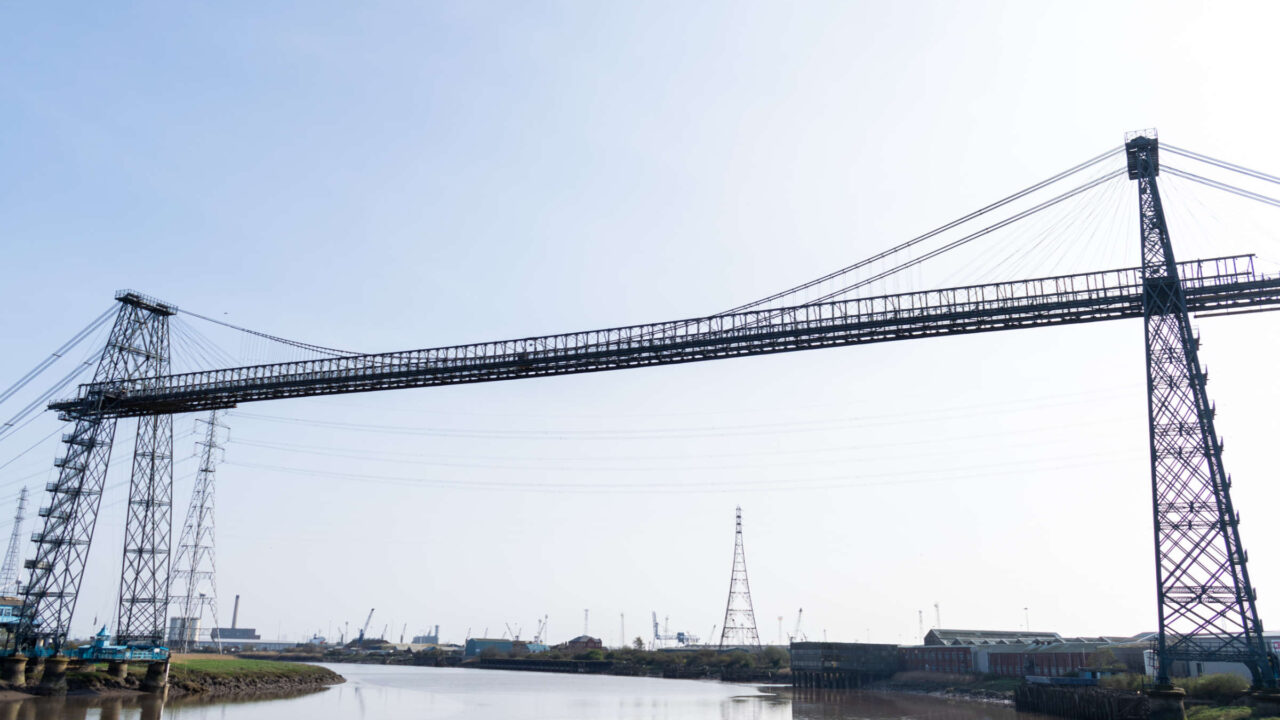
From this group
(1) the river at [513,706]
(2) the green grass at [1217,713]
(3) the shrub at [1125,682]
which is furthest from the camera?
(3) the shrub at [1125,682]

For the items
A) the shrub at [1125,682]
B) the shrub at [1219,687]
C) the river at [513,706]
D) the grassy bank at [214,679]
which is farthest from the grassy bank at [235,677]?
the shrub at [1219,687]

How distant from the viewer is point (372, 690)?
224 ft

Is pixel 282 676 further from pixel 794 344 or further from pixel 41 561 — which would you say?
pixel 794 344

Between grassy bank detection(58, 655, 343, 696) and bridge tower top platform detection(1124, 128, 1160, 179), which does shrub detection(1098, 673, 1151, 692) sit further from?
grassy bank detection(58, 655, 343, 696)

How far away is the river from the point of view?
134 feet

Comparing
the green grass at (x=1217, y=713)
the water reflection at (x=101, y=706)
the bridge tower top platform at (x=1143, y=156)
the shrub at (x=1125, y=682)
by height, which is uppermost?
the bridge tower top platform at (x=1143, y=156)

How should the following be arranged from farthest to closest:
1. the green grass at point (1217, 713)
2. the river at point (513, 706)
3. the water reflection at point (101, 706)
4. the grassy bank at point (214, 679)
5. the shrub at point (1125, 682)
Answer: the grassy bank at point (214, 679), the shrub at point (1125, 682), the river at point (513, 706), the water reflection at point (101, 706), the green grass at point (1217, 713)

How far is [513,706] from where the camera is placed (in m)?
54.3

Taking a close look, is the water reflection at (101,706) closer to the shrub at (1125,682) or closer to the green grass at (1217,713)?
the green grass at (1217,713)

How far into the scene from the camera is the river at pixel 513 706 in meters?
40.7

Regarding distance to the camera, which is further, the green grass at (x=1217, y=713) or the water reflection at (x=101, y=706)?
→ the water reflection at (x=101, y=706)

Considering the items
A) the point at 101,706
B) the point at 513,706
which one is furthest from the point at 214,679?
the point at 513,706

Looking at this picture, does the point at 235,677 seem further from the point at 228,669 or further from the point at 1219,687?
the point at 1219,687

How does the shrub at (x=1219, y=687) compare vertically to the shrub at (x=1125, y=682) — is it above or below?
above
